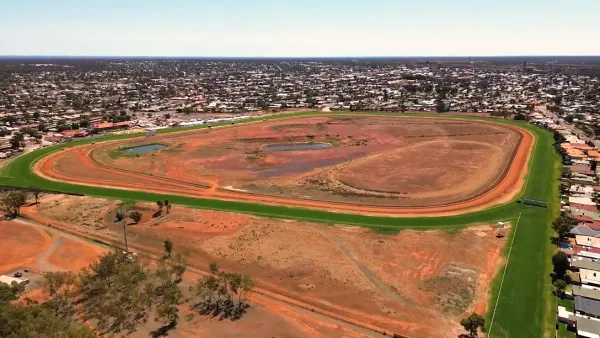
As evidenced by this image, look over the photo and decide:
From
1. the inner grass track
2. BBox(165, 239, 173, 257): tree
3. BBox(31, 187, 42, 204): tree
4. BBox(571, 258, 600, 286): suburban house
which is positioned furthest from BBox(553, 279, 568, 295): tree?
BBox(31, 187, 42, 204): tree

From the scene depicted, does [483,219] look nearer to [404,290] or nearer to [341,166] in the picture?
[404,290]

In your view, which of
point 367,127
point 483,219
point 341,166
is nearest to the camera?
point 483,219

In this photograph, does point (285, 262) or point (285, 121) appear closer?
point (285, 262)

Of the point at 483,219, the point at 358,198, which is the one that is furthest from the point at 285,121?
the point at 483,219

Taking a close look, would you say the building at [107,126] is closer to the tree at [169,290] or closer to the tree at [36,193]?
the tree at [36,193]

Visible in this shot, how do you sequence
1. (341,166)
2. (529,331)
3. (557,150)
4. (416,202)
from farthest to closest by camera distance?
(557,150) < (341,166) < (416,202) < (529,331)

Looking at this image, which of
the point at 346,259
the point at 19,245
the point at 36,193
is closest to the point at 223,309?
the point at 346,259

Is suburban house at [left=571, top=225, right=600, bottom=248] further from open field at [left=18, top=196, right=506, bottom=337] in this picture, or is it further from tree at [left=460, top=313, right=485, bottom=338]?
tree at [left=460, top=313, right=485, bottom=338]
